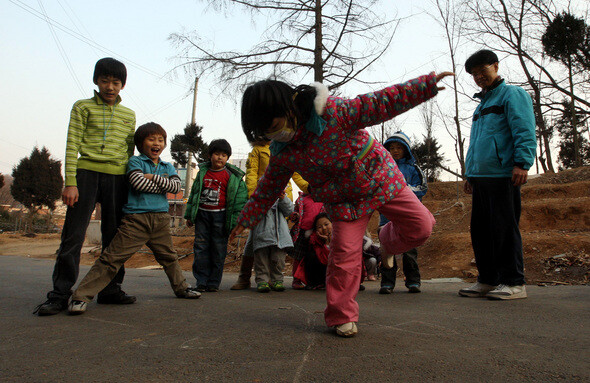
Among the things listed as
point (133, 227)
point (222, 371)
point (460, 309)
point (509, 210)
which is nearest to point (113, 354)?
point (222, 371)

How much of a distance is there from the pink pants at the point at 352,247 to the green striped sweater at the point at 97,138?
1914 millimetres

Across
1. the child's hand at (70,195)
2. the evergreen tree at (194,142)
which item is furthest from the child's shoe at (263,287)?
the evergreen tree at (194,142)

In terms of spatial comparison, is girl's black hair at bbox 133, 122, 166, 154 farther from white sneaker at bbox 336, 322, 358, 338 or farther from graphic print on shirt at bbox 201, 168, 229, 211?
white sneaker at bbox 336, 322, 358, 338

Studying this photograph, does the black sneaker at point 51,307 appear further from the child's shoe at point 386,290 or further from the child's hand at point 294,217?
the child's shoe at point 386,290

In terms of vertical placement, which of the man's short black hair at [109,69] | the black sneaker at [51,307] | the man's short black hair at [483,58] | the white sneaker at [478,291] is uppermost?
the man's short black hair at [483,58]

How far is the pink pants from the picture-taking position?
2.36 meters

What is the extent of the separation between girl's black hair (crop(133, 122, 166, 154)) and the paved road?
134 centimetres

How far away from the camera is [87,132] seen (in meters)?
3.22

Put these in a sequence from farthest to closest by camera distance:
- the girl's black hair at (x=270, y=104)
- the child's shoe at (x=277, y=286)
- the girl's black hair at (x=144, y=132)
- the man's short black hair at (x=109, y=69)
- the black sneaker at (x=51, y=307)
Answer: the child's shoe at (x=277, y=286) → the girl's black hair at (x=144, y=132) → the man's short black hair at (x=109, y=69) → the black sneaker at (x=51, y=307) → the girl's black hair at (x=270, y=104)

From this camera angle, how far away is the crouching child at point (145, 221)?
10.1 ft

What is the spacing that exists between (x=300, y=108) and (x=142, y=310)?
1.93m

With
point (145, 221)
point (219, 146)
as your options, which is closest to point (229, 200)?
point (219, 146)

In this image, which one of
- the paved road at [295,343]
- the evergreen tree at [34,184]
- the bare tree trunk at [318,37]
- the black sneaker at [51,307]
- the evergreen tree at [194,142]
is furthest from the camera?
the evergreen tree at [34,184]

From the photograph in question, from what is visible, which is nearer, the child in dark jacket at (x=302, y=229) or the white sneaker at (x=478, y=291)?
the white sneaker at (x=478, y=291)
